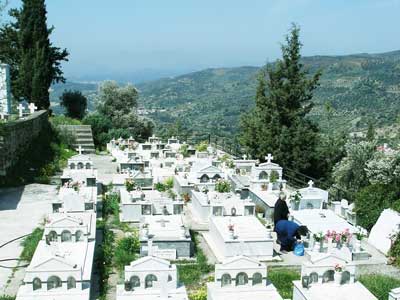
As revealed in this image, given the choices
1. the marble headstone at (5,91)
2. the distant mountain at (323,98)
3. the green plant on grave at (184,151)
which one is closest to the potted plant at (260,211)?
the green plant on grave at (184,151)

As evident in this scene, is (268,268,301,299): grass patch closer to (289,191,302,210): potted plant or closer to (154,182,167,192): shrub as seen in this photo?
(289,191,302,210): potted plant

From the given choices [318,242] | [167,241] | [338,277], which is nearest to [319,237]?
[318,242]

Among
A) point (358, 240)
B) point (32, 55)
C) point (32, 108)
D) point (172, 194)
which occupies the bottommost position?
point (358, 240)

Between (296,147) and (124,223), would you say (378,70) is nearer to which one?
(296,147)

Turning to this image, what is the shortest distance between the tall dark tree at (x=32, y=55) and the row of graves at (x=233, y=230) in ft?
29.7

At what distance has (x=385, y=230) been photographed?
12.8 meters

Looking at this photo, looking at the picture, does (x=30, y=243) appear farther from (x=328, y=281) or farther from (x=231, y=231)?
(x=328, y=281)

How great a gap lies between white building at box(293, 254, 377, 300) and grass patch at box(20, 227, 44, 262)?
5.87m

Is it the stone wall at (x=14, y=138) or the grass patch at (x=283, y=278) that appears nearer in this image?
the grass patch at (x=283, y=278)

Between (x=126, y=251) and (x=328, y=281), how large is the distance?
4829mm

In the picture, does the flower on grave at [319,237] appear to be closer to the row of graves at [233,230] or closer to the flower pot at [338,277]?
the row of graves at [233,230]

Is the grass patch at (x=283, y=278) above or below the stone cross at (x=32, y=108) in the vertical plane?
below

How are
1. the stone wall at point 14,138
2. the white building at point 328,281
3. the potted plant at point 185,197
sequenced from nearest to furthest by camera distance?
the white building at point 328,281
the potted plant at point 185,197
the stone wall at point 14,138

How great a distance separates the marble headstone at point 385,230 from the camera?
41.0 ft
